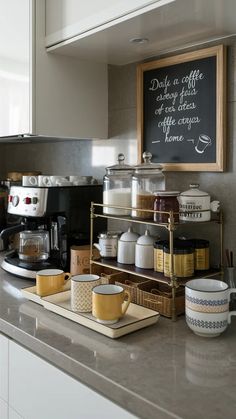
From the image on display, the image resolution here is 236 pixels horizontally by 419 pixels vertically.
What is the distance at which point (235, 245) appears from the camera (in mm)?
1223

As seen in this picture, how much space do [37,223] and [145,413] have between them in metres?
1.00

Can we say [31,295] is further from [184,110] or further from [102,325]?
[184,110]

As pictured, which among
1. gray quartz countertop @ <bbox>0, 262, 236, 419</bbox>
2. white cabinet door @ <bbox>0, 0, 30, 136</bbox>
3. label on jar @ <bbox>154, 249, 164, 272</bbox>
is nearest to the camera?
gray quartz countertop @ <bbox>0, 262, 236, 419</bbox>

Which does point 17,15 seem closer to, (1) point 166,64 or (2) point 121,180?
(1) point 166,64

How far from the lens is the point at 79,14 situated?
3.99 feet

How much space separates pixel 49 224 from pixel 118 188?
333 millimetres

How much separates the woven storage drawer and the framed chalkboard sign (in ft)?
1.25

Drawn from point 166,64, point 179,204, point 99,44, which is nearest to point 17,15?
point 99,44

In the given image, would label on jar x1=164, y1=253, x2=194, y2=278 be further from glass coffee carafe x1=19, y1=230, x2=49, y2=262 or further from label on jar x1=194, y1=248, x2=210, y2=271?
glass coffee carafe x1=19, y1=230, x2=49, y2=262

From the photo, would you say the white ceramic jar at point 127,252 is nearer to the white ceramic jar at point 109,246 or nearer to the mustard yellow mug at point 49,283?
the white ceramic jar at point 109,246

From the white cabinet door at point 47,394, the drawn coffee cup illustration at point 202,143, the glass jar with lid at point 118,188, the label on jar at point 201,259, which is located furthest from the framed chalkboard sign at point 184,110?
the white cabinet door at point 47,394

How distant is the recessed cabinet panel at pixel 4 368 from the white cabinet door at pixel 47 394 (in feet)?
0.07

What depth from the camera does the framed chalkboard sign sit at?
1.23 meters

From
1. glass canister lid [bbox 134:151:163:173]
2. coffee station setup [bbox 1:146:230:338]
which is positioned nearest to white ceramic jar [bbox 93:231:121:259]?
coffee station setup [bbox 1:146:230:338]
